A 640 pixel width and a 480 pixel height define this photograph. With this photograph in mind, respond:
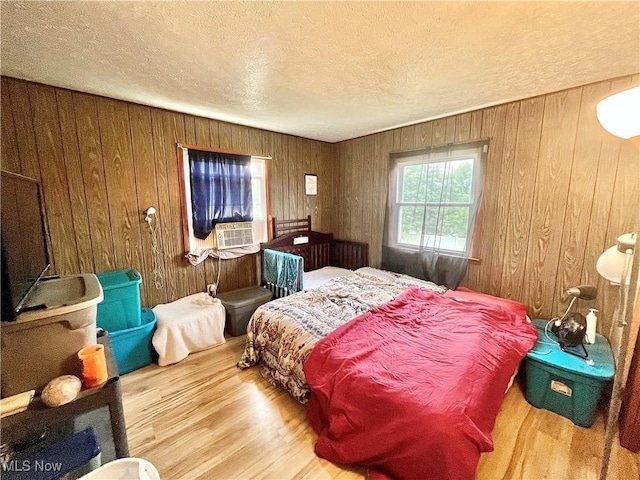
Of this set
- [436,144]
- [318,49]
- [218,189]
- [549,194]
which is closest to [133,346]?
[218,189]

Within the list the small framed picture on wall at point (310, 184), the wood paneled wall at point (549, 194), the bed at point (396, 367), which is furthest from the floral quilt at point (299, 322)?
the small framed picture on wall at point (310, 184)

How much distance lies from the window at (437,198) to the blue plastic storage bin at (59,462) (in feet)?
9.91

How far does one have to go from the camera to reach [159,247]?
103 inches

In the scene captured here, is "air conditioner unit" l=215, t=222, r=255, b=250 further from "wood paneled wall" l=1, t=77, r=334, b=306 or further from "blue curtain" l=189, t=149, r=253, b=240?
"wood paneled wall" l=1, t=77, r=334, b=306

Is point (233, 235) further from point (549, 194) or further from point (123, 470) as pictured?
point (549, 194)

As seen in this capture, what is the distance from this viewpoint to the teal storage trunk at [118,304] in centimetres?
206

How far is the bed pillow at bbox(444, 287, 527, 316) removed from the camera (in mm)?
2201

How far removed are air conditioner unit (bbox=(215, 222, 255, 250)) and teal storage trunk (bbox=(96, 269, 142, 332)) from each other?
0.92 m

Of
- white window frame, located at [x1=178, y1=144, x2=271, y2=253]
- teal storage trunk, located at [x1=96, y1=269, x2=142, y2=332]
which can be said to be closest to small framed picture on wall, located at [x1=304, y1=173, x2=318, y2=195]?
white window frame, located at [x1=178, y1=144, x2=271, y2=253]

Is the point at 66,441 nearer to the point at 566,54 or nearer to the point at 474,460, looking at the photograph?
the point at 474,460

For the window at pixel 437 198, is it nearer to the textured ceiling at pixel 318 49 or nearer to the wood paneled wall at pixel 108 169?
the textured ceiling at pixel 318 49

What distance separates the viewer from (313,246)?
3.78 metres

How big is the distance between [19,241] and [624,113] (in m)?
2.59

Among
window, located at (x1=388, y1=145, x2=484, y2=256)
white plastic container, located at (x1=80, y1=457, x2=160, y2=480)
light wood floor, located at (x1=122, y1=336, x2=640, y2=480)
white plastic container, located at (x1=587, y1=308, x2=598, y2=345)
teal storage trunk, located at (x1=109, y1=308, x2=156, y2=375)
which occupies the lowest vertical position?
light wood floor, located at (x1=122, y1=336, x2=640, y2=480)
